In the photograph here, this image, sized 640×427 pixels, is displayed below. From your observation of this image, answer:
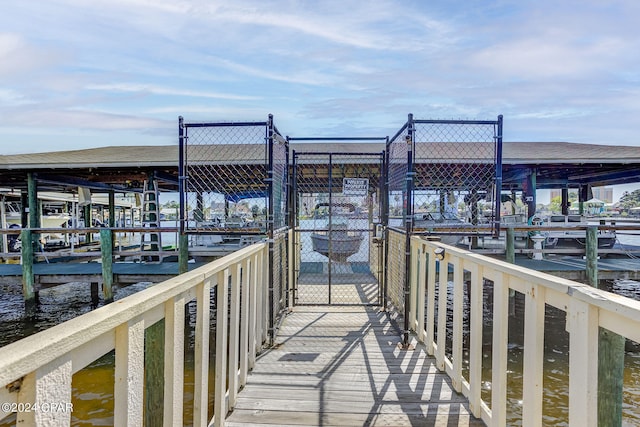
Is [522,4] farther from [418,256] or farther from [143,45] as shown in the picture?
[143,45]

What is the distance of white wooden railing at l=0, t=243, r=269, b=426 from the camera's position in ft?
2.70

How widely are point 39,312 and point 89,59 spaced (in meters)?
6.01

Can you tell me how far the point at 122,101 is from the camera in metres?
12.0

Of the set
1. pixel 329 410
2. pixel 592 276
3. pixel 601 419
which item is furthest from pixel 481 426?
pixel 592 276

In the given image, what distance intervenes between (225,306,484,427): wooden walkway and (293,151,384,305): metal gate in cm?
155

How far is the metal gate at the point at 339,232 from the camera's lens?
5395 millimetres

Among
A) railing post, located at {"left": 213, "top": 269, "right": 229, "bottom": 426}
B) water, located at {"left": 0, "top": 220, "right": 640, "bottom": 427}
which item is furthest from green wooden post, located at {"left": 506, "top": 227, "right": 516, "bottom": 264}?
railing post, located at {"left": 213, "top": 269, "right": 229, "bottom": 426}

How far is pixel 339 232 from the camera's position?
24.6 ft

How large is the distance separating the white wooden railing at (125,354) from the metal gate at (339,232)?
299 cm

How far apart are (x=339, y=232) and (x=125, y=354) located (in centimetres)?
634

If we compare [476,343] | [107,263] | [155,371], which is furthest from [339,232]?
[155,371]

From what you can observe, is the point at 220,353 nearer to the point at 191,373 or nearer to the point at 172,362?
the point at 172,362

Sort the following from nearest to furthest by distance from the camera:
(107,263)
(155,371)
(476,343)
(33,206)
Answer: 1. (155,371)
2. (476,343)
3. (107,263)
4. (33,206)

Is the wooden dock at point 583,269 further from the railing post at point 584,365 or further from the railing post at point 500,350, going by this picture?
the railing post at point 584,365
